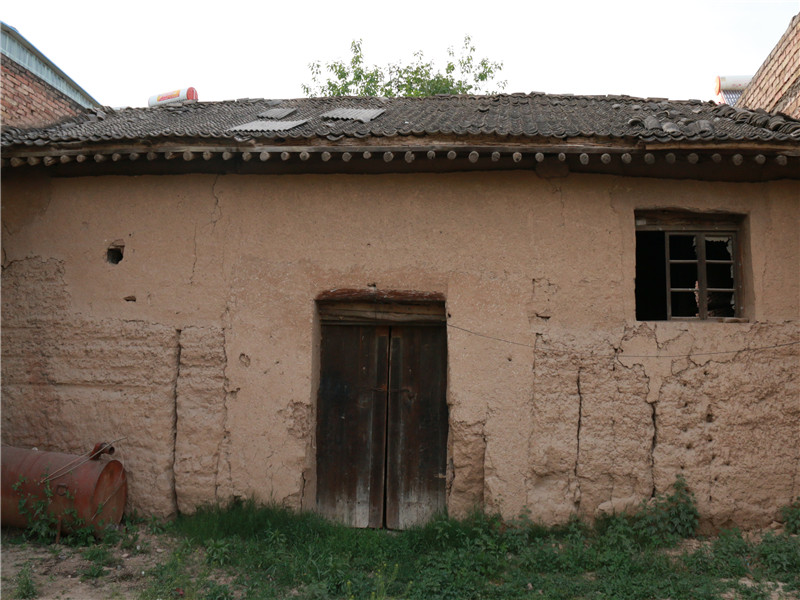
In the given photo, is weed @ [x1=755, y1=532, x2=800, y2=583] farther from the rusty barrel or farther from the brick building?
the brick building

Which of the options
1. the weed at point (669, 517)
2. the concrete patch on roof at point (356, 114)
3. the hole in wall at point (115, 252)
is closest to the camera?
the weed at point (669, 517)

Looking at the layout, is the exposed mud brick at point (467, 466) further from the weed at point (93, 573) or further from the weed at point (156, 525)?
the weed at point (93, 573)

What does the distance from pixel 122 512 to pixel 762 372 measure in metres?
6.04

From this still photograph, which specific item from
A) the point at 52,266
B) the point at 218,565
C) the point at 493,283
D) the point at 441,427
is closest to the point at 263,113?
the point at 52,266

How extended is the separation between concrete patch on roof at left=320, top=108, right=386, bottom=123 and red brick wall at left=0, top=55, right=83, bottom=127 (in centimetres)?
396

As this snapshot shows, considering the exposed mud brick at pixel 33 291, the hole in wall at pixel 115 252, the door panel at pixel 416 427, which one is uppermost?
the hole in wall at pixel 115 252

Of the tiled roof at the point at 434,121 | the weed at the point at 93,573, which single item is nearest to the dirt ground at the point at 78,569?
the weed at the point at 93,573

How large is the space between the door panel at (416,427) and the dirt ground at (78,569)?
2159 mm

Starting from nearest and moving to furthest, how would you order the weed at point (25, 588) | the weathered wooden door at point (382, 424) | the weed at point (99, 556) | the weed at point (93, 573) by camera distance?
the weed at point (25, 588) < the weed at point (93, 573) < the weed at point (99, 556) < the weathered wooden door at point (382, 424)

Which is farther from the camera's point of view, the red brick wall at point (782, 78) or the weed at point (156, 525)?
the red brick wall at point (782, 78)

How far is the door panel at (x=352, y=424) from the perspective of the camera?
5.74m

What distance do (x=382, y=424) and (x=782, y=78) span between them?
6.63 metres

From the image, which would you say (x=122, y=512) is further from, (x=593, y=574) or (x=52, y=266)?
(x=593, y=574)

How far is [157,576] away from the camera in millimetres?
4508
